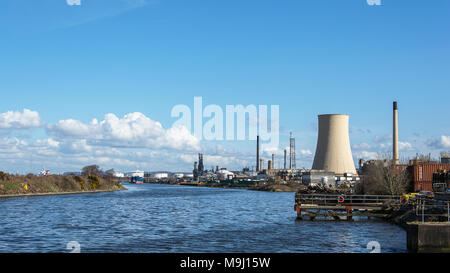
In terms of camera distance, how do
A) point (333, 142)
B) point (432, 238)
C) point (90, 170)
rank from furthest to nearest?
point (90, 170)
point (333, 142)
point (432, 238)

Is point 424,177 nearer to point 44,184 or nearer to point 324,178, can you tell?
point 324,178

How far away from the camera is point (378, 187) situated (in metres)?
52.4

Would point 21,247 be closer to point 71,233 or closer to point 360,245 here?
point 71,233

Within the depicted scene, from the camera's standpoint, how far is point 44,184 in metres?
89.2

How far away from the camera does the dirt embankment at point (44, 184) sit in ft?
261

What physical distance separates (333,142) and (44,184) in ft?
180

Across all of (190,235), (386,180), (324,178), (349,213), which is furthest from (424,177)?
(324,178)

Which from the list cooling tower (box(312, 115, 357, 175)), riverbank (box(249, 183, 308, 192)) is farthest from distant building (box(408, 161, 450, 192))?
riverbank (box(249, 183, 308, 192))

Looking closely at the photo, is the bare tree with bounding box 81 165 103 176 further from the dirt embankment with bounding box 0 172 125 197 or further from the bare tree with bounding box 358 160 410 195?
the bare tree with bounding box 358 160 410 195

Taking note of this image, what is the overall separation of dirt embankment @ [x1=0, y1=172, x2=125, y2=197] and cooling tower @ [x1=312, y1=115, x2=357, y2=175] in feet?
168

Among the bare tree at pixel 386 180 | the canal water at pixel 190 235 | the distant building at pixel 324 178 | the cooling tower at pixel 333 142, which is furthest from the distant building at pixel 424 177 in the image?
the distant building at pixel 324 178

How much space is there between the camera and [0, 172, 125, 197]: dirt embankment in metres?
79.6
